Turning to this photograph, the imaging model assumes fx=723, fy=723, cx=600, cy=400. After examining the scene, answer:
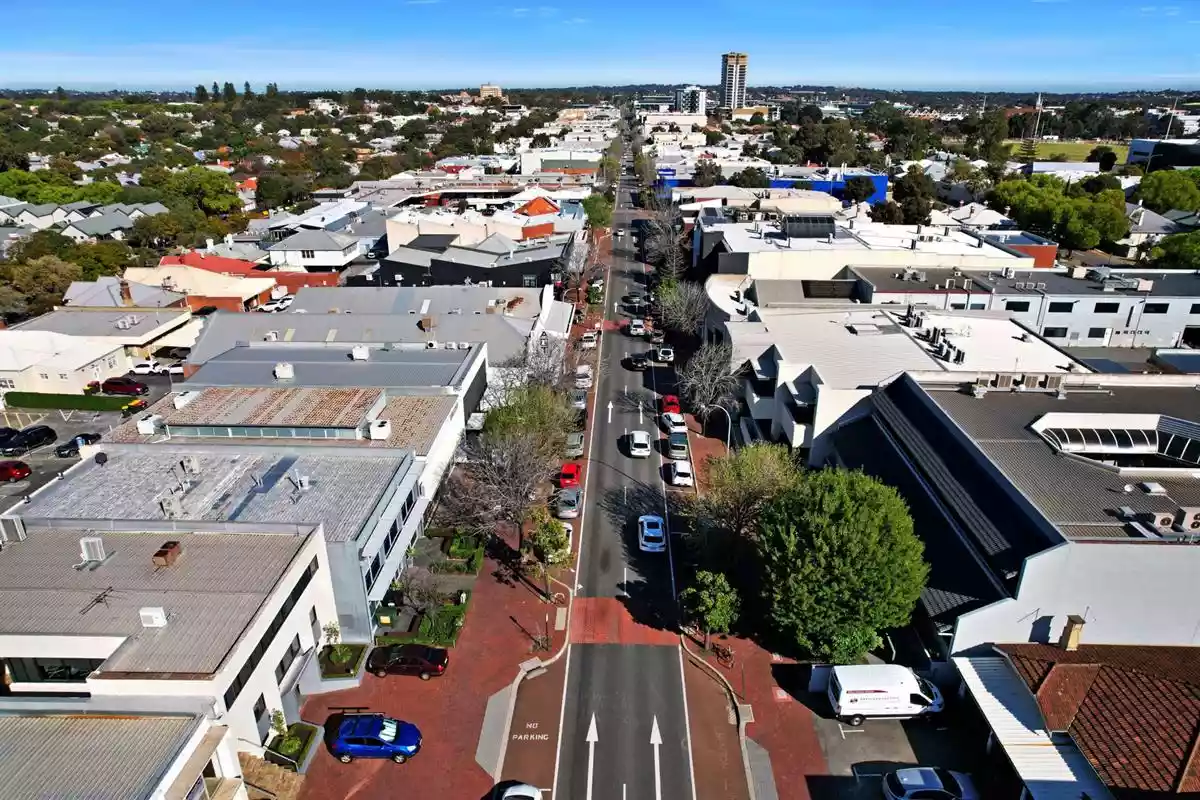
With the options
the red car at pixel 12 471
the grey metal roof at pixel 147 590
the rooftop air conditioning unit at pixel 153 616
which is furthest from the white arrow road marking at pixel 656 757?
the red car at pixel 12 471

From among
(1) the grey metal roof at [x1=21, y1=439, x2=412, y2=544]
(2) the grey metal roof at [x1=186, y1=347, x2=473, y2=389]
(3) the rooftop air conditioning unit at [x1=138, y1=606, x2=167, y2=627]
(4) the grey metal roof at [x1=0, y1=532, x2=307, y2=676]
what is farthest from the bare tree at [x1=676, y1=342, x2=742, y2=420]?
(3) the rooftop air conditioning unit at [x1=138, y1=606, x2=167, y2=627]

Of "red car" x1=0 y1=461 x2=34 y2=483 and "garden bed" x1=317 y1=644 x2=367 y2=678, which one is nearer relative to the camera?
"garden bed" x1=317 y1=644 x2=367 y2=678

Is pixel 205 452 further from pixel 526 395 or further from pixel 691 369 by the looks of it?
pixel 691 369

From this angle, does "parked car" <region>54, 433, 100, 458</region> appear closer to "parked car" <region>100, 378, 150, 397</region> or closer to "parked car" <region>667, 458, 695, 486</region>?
"parked car" <region>100, 378, 150, 397</region>

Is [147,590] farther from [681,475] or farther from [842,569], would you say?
[681,475]

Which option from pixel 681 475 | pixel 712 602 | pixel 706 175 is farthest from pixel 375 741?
pixel 706 175

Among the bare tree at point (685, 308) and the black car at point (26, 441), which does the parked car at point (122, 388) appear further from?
the bare tree at point (685, 308)

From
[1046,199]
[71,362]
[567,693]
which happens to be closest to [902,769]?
[567,693]
